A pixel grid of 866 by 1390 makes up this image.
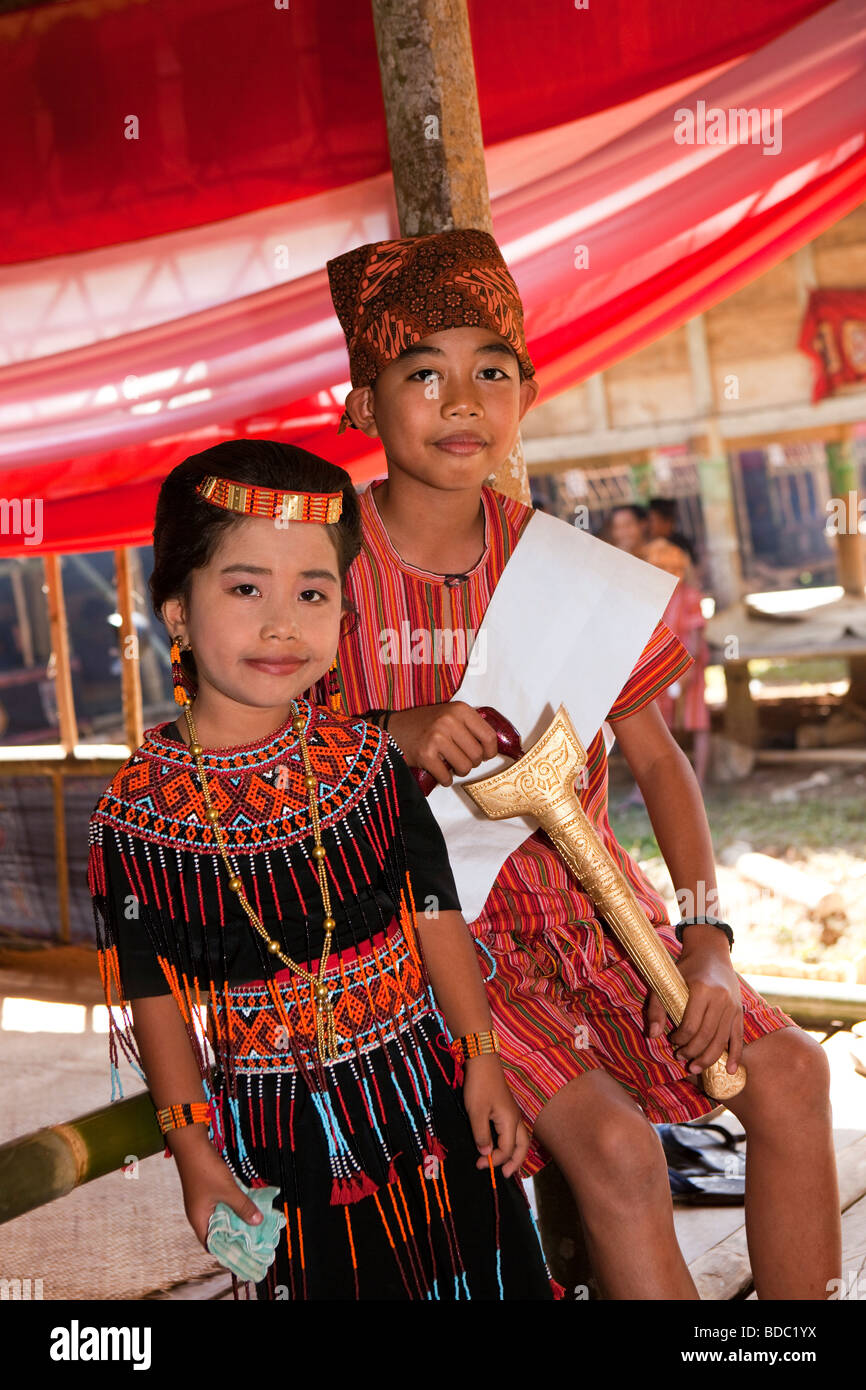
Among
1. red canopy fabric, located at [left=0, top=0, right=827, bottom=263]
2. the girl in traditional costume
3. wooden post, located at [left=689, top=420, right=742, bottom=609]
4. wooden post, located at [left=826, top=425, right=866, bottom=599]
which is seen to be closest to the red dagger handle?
the girl in traditional costume

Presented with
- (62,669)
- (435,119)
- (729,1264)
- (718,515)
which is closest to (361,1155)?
(729,1264)

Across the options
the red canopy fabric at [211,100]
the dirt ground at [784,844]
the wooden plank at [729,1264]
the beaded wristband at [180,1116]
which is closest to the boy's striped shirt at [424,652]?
the beaded wristband at [180,1116]

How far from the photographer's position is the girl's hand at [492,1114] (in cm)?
158

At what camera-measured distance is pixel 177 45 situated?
296 centimetres

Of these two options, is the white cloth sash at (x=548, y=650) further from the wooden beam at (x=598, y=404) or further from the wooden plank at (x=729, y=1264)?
the wooden beam at (x=598, y=404)

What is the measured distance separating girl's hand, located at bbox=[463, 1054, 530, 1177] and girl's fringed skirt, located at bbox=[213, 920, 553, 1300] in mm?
19

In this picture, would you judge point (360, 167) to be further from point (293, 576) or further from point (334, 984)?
point (334, 984)

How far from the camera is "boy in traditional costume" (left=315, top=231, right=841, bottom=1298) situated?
164cm

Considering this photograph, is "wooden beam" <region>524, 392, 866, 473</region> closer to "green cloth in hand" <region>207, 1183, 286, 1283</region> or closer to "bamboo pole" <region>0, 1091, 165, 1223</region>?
"bamboo pole" <region>0, 1091, 165, 1223</region>

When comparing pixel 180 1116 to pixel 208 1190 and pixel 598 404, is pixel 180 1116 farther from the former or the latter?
pixel 598 404

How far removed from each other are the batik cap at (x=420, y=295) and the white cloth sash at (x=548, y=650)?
A: 34 cm

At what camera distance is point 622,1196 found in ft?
5.15

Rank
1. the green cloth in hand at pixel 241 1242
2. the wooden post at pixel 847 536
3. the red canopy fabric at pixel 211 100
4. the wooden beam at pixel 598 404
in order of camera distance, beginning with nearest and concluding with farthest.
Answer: the green cloth in hand at pixel 241 1242 < the red canopy fabric at pixel 211 100 < the wooden beam at pixel 598 404 < the wooden post at pixel 847 536

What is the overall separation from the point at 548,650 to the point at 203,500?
562 mm
